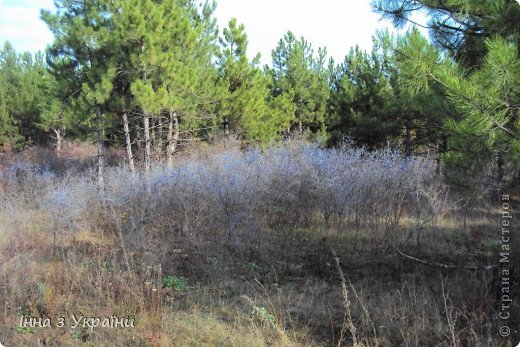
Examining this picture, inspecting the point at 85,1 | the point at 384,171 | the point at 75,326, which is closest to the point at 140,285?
the point at 75,326

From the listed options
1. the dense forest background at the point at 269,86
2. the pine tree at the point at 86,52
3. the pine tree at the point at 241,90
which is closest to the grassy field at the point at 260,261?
the dense forest background at the point at 269,86

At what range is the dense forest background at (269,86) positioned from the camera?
9.96ft

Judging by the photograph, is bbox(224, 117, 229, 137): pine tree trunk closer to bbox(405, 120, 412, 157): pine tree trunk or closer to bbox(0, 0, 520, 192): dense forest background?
bbox(0, 0, 520, 192): dense forest background

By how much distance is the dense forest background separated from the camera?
9.96ft

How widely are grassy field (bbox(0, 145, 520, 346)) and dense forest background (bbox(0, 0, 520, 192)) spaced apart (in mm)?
957

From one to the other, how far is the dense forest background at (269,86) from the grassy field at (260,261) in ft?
3.14

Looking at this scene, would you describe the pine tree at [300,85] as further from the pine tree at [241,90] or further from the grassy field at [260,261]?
the grassy field at [260,261]

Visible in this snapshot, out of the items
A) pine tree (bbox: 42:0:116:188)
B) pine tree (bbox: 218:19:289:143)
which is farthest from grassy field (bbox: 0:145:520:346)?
pine tree (bbox: 218:19:289:143)

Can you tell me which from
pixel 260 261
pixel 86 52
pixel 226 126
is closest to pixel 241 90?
pixel 226 126

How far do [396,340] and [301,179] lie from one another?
3697mm

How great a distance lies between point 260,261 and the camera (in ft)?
16.4

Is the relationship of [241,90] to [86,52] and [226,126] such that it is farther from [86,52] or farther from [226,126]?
[86,52]

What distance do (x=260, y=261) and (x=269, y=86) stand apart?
12.6 metres

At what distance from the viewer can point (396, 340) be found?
9.84 ft
